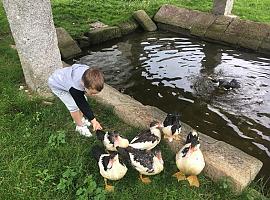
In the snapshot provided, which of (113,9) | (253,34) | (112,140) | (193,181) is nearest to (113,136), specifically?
(112,140)

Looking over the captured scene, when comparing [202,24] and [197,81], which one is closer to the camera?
[197,81]

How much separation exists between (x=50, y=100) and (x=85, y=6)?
7.90m

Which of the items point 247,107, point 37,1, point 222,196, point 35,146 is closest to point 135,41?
point 247,107

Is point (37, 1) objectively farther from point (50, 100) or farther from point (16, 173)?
point (16, 173)

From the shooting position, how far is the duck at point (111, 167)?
4.04 metres

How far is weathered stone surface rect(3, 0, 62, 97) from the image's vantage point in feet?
18.3

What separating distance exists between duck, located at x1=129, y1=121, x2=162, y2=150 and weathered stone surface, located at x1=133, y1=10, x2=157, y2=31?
812cm

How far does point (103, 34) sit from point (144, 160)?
763 cm

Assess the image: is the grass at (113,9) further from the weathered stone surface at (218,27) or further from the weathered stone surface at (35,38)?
the weathered stone surface at (35,38)

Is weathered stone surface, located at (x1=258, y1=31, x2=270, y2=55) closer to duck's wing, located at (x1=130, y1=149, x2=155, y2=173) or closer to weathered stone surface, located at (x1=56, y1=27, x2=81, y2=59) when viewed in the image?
weathered stone surface, located at (x1=56, y1=27, x2=81, y2=59)

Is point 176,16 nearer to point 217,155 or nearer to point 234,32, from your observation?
point 234,32

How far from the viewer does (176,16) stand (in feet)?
41.0

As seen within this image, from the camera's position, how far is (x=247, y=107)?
23.8 ft

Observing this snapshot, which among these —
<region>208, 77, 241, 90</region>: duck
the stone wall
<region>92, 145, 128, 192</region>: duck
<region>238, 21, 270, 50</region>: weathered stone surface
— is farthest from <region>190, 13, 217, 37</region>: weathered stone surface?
<region>92, 145, 128, 192</region>: duck
